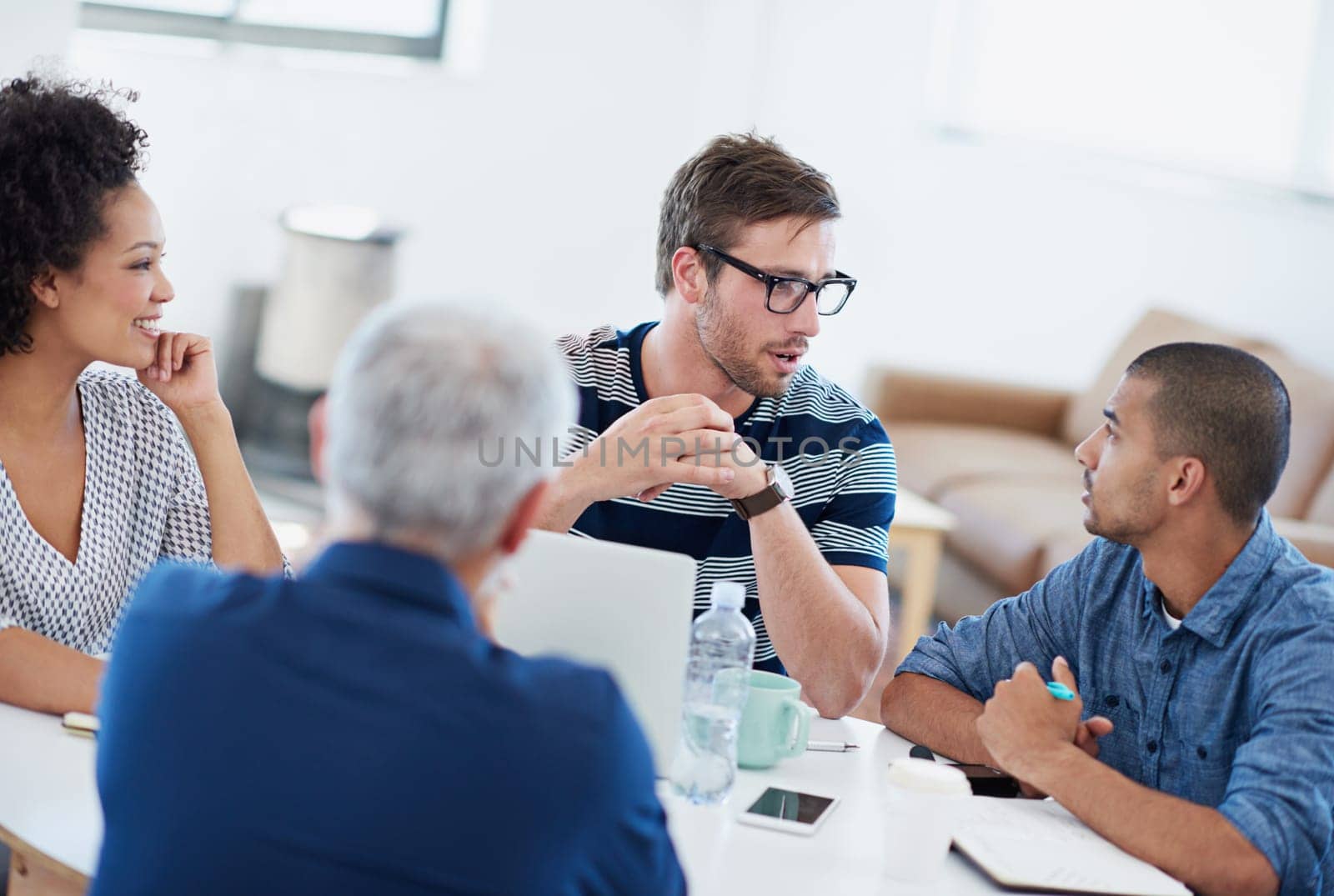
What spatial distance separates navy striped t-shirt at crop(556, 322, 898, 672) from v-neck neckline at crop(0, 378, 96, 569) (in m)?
0.65

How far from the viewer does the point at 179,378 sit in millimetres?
1879

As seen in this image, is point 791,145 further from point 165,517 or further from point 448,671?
point 448,671

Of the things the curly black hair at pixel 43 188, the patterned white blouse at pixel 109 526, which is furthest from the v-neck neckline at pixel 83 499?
the curly black hair at pixel 43 188

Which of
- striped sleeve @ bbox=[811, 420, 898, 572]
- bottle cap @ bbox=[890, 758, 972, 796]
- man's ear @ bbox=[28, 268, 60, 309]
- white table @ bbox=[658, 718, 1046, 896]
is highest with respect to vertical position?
man's ear @ bbox=[28, 268, 60, 309]

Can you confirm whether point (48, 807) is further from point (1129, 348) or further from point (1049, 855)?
point (1129, 348)

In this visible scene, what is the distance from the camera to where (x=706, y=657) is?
58.2 inches

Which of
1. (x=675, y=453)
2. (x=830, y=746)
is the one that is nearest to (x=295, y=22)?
(x=675, y=453)

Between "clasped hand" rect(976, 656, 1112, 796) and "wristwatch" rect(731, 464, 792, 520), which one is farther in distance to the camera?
"wristwatch" rect(731, 464, 792, 520)

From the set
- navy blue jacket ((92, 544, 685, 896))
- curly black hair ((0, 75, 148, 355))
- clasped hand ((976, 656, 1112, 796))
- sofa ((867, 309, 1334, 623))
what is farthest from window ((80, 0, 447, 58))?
navy blue jacket ((92, 544, 685, 896))

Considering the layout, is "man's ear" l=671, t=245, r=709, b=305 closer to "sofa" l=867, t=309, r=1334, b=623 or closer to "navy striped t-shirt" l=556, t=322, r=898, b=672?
"navy striped t-shirt" l=556, t=322, r=898, b=672

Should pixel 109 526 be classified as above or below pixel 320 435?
below

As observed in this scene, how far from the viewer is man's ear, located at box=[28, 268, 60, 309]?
5.54 feet

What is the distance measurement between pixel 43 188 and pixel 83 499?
0.38 metres

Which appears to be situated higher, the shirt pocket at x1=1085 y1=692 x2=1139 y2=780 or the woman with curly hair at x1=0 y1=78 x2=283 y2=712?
the woman with curly hair at x1=0 y1=78 x2=283 y2=712
